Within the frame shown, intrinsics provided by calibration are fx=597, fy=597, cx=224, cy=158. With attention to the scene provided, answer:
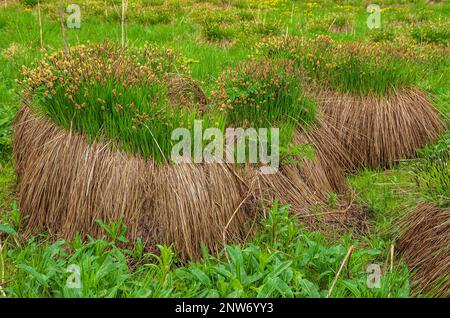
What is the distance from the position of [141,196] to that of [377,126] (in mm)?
3055

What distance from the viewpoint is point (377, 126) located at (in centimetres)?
643

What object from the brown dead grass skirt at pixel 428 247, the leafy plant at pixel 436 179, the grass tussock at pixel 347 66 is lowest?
the brown dead grass skirt at pixel 428 247

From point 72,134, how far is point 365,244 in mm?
2493

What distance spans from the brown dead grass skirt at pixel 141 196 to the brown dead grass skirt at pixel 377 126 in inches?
60.8

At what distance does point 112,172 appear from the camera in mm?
4508

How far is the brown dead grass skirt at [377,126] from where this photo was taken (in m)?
6.34

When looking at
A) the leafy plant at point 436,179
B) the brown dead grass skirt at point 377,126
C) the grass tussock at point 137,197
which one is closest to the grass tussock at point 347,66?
the brown dead grass skirt at point 377,126

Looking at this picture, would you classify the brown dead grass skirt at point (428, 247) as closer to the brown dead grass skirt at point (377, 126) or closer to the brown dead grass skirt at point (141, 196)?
the brown dead grass skirt at point (141, 196)

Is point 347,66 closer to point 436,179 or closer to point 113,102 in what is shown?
point 436,179

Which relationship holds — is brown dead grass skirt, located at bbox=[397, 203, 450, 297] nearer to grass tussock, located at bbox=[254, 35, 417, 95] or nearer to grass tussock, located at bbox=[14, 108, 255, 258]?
grass tussock, located at bbox=[14, 108, 255, 258]

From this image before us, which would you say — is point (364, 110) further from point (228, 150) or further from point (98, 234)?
point (98, 234)

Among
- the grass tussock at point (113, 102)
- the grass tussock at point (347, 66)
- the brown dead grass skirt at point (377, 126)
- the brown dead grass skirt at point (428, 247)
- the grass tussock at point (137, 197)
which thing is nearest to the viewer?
the brown dead grass skirt at point (428, 247)

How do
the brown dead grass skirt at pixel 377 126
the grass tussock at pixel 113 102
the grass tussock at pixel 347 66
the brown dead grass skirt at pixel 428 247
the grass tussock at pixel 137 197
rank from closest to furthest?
the brown dead grass skirt at pixel 428 247 < the grass tussock at pixel 137 197 < the grass tussock at pixel 113 102 < the brown dead grass skirt at pixel 377 126 < the grass tussock at pixel 347 66
